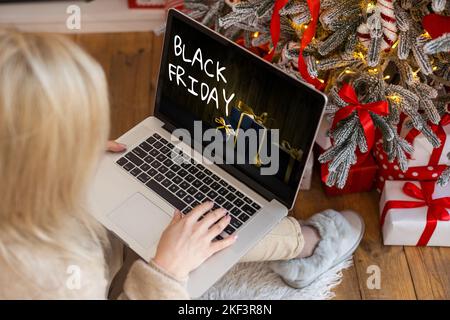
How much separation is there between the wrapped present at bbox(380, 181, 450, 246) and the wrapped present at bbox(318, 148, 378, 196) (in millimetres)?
67

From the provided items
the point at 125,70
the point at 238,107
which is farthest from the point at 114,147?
the point at 125,70

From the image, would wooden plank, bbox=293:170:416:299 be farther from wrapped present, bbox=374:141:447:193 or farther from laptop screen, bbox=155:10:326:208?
laptop screen, bbox=155:10:326:208

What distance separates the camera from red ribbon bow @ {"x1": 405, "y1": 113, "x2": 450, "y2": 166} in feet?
4.14

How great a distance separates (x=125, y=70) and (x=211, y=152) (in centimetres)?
81

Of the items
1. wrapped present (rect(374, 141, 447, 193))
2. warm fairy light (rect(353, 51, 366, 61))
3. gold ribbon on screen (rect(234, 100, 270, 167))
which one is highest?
warm fairy light (rect(353, 51, 366, 61))

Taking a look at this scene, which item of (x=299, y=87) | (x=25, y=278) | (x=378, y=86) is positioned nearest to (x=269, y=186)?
(x=299, y=87)

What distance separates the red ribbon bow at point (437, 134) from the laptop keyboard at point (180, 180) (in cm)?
46

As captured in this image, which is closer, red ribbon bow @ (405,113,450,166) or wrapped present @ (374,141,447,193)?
red ribbon bow @ (405,113,450,166)

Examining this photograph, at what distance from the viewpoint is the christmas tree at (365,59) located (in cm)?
112

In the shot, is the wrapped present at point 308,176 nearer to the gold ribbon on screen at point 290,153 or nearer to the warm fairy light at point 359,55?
the warm fairy light at point 359,55

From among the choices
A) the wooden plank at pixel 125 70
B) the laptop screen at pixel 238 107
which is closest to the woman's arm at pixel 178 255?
the laptop screen at pixel 238 107

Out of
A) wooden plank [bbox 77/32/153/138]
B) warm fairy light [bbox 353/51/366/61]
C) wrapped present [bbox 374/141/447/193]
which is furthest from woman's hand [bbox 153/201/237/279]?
wooden plank [bbox 77/32/153/138]

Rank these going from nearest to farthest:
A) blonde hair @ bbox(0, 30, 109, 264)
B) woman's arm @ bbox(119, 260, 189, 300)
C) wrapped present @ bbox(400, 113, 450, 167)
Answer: blonde hair @ bbox(0, 30, 109, 264)
woman's arm @ bbox(119, 260, 189, 300)
wrapped present @ bbox(400, 113, 450, 167)
